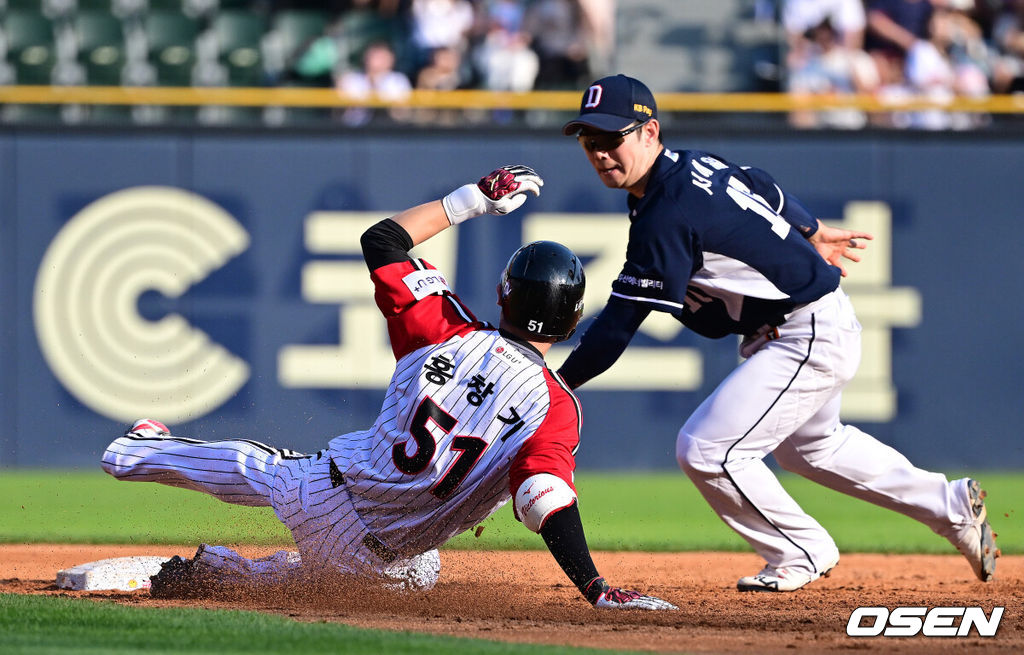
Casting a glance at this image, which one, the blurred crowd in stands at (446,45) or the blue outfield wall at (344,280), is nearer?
the blue outfield wall at (344,280)

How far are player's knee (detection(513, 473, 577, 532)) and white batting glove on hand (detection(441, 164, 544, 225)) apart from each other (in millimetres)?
1017

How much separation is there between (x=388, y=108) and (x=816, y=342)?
227 inches

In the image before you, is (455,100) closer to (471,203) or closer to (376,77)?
(376,77)

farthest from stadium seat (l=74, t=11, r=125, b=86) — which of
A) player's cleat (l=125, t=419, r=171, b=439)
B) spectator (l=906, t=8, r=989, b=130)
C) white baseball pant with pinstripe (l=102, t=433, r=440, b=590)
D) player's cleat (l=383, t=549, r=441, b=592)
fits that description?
player's cleat (l=383, t=549, r=441, b=592)

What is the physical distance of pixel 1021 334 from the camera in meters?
9.58

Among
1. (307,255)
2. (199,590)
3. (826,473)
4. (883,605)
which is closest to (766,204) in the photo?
(826,473)

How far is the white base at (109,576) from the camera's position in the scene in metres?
4.66

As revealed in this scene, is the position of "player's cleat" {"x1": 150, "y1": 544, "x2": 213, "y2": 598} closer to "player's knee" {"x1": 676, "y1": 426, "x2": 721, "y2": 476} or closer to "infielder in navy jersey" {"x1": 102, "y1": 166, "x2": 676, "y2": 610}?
"infielder in navy jersey" {"x1": 102, "y1": 166, "x2": 676, "y2": 610}

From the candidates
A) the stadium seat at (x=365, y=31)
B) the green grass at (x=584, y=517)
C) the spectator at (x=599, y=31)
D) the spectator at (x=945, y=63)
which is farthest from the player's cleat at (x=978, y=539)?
the stadium seat at (x=365, y=31)

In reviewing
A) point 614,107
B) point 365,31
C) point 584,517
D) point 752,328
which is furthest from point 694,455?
point 365,31

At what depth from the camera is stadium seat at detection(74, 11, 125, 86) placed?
10.4m

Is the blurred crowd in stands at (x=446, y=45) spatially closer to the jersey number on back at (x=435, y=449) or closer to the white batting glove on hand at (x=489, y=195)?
the white batting glove on hand at (x=489, y=195)

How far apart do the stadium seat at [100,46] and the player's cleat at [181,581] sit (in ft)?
22.1

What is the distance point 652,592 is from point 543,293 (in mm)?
1630
